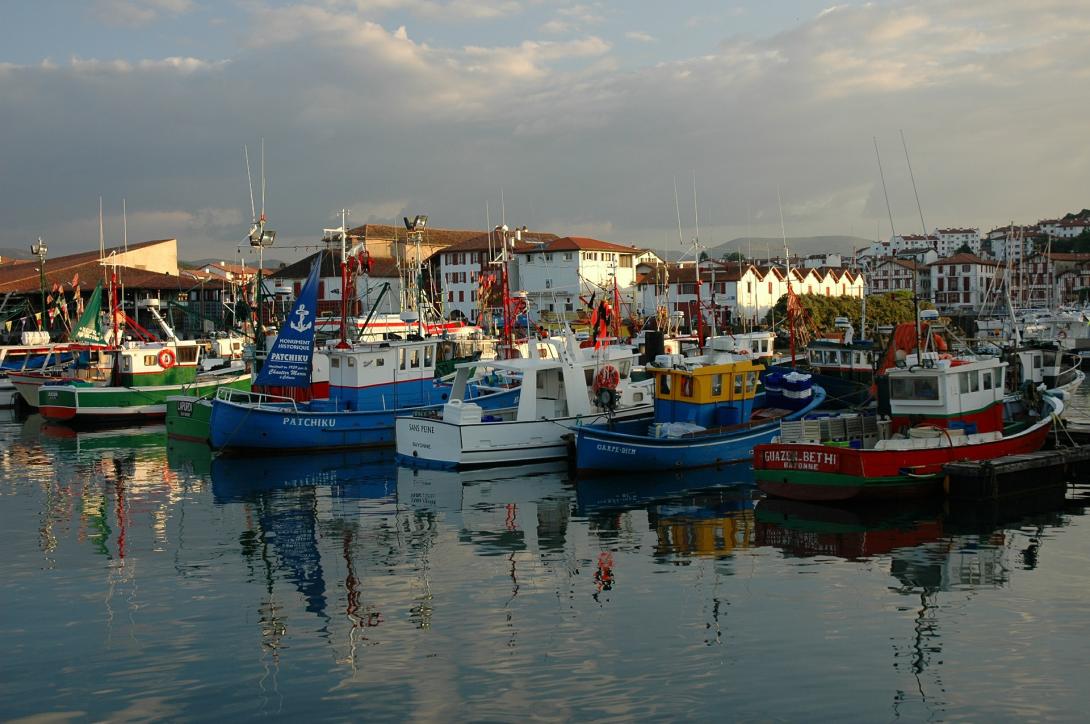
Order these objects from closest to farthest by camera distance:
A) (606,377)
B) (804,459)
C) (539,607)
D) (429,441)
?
(539,607) → (804,459) → (429,441) → (606,377)

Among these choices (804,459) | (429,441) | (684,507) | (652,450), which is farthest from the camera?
(429,441)

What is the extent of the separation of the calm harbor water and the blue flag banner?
668cm

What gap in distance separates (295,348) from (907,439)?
18.8 metres

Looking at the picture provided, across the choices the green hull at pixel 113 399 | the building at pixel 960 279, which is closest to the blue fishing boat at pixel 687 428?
the green hull at pixel 113 399

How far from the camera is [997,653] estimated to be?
13.6 m

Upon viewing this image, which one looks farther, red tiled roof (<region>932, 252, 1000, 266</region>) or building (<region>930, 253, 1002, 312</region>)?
building (<region>930, 253, 1002, 312</region>)

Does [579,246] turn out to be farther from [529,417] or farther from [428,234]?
[529,417]

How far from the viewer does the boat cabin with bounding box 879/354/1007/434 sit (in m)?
24.4

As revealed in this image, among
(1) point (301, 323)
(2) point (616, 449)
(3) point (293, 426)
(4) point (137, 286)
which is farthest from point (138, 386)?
(4) point (137, 286)

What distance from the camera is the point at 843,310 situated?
91.2 m

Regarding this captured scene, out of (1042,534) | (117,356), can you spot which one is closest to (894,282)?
(117,356)

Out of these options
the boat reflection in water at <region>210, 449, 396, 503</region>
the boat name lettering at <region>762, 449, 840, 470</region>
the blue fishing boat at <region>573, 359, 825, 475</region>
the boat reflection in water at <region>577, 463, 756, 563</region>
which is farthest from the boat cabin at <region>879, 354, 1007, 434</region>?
the boat reflection in water at <region>210, 449, 396, 503</region>

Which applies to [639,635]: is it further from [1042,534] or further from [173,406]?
[173,406]

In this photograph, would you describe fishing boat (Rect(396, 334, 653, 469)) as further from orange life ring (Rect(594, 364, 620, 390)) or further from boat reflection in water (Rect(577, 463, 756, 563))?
boat reflection in water (Rect(577, 463, 756, 563))
